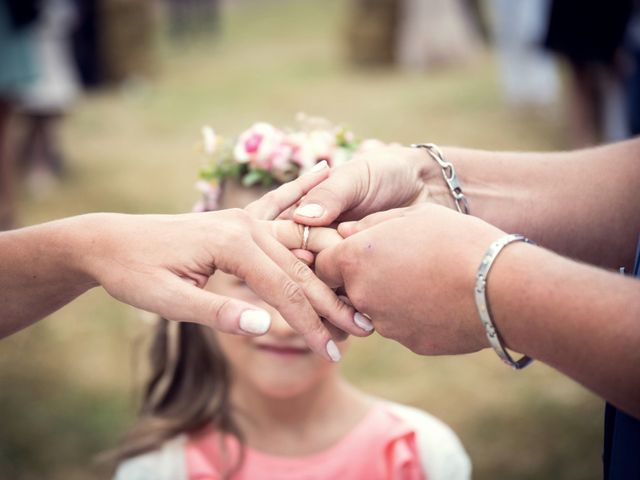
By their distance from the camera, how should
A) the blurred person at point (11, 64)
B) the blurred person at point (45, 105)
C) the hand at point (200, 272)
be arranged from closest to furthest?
the hand at point (200, 272) → the blurred person at point (11, 64) → the blurred person at point (45, 105)

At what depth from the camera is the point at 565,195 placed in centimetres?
197

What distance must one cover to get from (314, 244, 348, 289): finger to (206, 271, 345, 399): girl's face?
0.43m

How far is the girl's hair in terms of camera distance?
7.91ft

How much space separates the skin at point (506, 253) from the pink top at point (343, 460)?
753 mm

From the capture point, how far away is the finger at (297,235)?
6.25ft

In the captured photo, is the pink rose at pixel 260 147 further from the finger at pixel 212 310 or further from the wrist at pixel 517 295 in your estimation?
the wrist at pixel 517 295

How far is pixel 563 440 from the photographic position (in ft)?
12.3

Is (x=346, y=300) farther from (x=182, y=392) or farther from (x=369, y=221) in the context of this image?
(x=182, y=392)

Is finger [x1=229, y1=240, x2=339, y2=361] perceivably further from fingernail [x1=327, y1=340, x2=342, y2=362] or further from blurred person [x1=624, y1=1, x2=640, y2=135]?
blurred person [x1=624, y1=1, x2=640, y2=135]

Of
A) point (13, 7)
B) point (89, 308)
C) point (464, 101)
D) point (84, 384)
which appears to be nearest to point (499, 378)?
point (84, 384)

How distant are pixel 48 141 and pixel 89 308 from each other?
2.86 m

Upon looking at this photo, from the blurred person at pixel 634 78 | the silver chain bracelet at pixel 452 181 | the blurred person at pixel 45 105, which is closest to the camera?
the silver chain bracelet at pixel 452 181

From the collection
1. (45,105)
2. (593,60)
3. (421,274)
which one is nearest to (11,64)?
(45,105)

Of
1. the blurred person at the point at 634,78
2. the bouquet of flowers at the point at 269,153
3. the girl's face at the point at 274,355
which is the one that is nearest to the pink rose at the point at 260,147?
the bouquet of flowers at the point at 269,153
